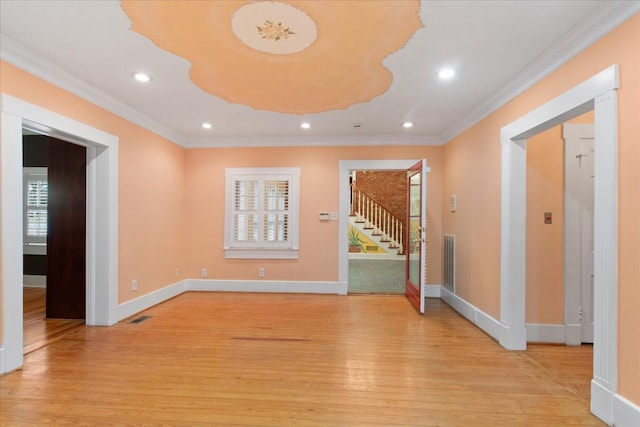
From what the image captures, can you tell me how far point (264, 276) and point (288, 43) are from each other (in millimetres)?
3876

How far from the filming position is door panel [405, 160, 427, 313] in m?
4.28

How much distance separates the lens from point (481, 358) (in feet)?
9.61

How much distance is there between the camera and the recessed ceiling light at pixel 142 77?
9.92ft

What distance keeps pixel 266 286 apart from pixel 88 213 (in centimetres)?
279

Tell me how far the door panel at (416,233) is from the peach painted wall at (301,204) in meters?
0.39

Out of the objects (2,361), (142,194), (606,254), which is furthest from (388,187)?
(2,361)

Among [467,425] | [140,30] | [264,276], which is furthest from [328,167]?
[467,425]

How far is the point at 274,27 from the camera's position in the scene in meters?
2.28

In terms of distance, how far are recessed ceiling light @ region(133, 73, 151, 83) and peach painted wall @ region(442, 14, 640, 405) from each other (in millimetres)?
3692

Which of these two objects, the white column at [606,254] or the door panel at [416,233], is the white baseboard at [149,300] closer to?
the door panel at [416,233]

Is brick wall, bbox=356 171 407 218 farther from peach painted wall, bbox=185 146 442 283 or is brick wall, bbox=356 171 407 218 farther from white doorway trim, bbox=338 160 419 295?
white doorway trim, bbox=338 160 419 295

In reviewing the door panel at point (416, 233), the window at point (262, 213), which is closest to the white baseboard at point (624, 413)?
the door panel at point (416, 233)

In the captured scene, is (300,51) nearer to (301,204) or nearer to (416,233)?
(301,204)

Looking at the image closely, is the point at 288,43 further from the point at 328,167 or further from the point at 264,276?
the point at 264,276
